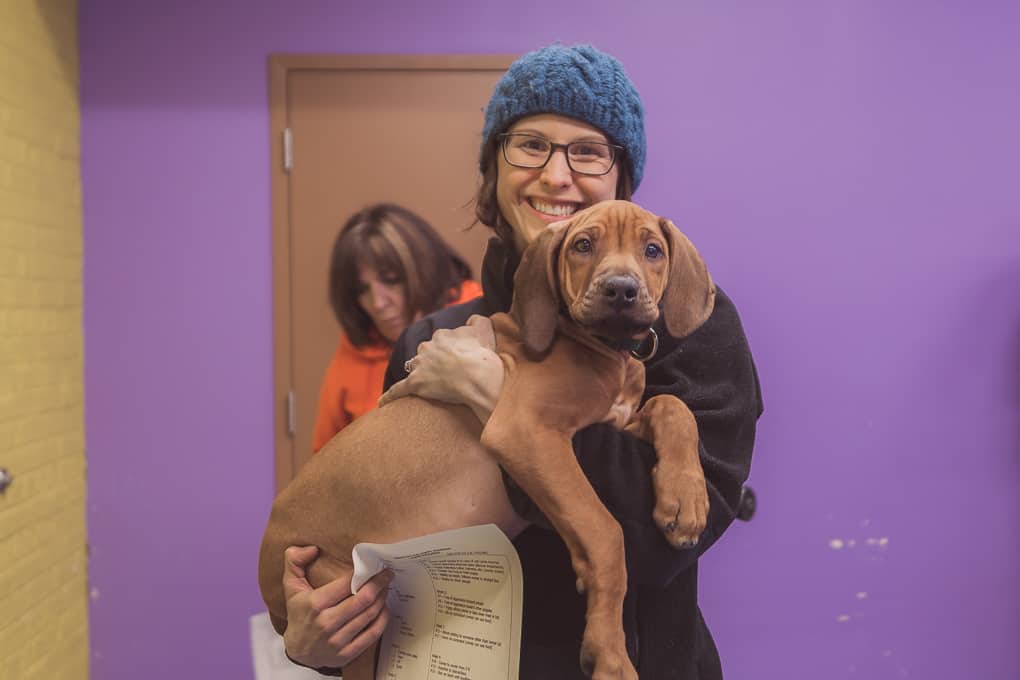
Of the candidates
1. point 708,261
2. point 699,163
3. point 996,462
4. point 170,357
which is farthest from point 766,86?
point 170,357

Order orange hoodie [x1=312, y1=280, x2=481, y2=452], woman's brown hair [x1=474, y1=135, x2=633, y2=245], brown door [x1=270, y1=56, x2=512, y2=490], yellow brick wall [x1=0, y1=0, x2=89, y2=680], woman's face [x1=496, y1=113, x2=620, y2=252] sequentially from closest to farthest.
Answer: woman's face [x1=496, y1=113, x2=620, y2=252] → woman's brown hair [x1=474, y1=135, x2=633, y2=245] → yellow brick wall [x1=0, y1=0, x2=89, y2=680] → orange hoodie [x1=312, y1=280, x2=481, y2=452] → brown door [x1=270, y1=56, x2=512, y2=490]

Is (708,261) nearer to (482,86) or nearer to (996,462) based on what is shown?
(482,86)

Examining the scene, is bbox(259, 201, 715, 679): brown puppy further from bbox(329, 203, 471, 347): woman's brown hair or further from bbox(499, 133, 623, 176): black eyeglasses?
bbox(329, 203, 471, 347): woman's brown hair

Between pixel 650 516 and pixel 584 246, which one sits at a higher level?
pixel 584 246

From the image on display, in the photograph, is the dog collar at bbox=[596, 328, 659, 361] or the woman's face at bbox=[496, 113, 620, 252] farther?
the woman's face at bbox=[496, 113, 620, 252]

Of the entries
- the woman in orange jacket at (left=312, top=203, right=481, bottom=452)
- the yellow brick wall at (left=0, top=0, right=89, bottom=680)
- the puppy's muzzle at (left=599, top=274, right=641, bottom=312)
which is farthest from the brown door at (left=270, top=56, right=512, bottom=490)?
the puppy's muzzle at (left=599, top=274, right=641, bottom=312)

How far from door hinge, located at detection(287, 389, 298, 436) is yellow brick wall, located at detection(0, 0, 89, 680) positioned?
0.74 metres

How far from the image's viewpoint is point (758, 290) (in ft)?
9.65

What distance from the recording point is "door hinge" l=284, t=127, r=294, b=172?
286cm

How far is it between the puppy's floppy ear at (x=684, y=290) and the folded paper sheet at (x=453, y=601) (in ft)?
1.36

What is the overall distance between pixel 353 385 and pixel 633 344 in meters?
1.48

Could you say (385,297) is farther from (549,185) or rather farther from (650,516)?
(650,516)

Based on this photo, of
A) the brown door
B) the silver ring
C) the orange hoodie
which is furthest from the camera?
the brown door

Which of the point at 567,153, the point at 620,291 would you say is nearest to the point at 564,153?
the point at 567,153
